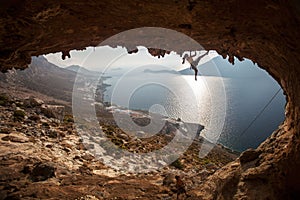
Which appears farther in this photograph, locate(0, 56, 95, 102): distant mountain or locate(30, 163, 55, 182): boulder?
locate(0, 56, 95, 102): distant mountain

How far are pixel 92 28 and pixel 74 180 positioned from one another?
6788 millimetres

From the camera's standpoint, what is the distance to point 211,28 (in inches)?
263

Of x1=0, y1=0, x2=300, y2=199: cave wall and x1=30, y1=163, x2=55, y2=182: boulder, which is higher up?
x1=0, y1=0, x2=300, y2=199: cave wall

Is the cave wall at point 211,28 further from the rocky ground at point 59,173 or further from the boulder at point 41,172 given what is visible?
the boulder at point 41,172

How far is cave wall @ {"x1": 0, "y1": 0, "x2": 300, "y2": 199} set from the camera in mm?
4840

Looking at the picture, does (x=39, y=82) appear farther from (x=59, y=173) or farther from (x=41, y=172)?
(x=41, y=172)

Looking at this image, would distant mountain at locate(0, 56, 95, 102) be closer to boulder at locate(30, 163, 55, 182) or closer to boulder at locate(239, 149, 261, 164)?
boulder at locate(30, 163, 55, 182)

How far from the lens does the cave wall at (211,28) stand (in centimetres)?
484

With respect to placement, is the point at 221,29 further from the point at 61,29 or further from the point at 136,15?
the point at 61,29

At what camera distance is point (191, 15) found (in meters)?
5.81

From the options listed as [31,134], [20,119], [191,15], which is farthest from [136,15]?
[20,119]

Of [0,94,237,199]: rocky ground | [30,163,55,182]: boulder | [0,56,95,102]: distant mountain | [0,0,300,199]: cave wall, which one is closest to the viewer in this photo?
[0,0,300,199]: cave wall

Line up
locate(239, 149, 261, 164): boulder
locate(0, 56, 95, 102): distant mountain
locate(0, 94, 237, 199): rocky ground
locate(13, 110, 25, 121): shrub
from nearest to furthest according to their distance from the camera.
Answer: locate(239, 149, 261, 164): boulder < locate(0, 94, 237, 199): rocky ground < locate(13, 110, 25, 121): shrub < locate(0, 56, 95, 102): distant mountain

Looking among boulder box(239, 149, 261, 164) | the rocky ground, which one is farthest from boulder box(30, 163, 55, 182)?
boulder box(239, 149, 261, 164)
